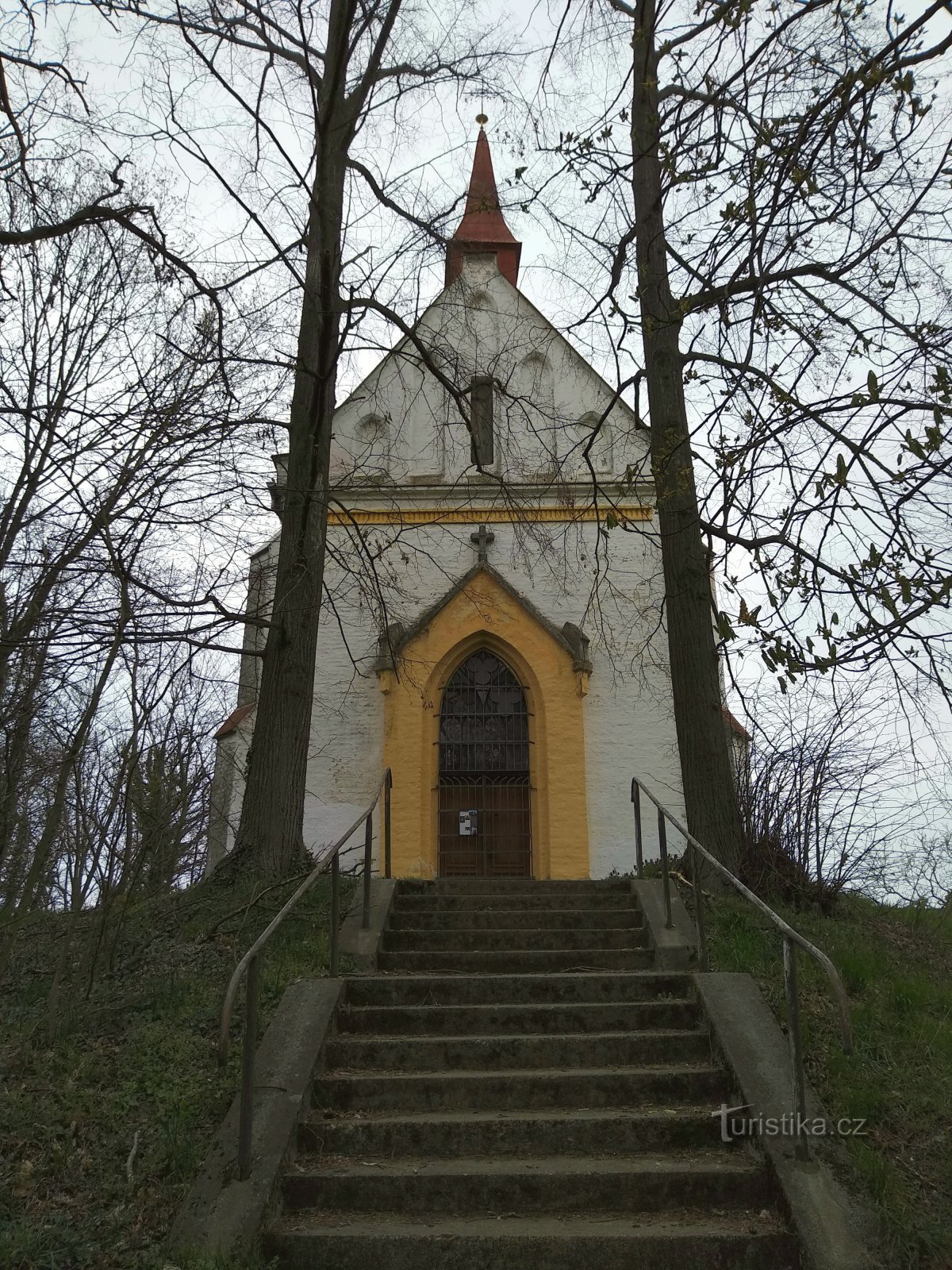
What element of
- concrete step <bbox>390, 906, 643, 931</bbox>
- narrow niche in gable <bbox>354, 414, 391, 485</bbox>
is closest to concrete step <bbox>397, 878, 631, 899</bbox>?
concrete step <bbox>390, 906, 643, 931</bbox>

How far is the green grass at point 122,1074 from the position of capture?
397 centimetres

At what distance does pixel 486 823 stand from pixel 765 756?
4.36 metres

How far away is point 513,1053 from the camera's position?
5.28m

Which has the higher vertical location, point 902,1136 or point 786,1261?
point 902,1136

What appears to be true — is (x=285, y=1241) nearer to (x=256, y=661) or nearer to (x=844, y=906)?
(x=844, y=906)

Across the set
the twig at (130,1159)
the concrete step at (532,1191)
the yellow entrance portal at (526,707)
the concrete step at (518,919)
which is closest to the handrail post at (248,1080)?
the concrete step at (532,1191)

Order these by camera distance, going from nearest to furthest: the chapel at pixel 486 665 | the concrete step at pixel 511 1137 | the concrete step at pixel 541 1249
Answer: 1. the concrete step at pixel 541 1249
2. the concrete step at pixel 511 1137
3. the chapel at pixel 486 665

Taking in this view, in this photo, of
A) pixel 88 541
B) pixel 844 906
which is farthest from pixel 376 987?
pixel 844 906

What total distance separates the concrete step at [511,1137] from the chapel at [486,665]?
6.05 metres

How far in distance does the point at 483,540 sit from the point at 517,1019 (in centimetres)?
792

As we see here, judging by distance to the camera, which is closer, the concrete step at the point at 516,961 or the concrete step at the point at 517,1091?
the concrete step at the point at 517,1091

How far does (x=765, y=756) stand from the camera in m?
8.40

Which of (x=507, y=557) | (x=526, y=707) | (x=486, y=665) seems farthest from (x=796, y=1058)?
(x=507, y=557)

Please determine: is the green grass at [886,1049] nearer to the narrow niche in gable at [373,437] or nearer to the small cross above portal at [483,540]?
the small cross above portal at [483,540]
